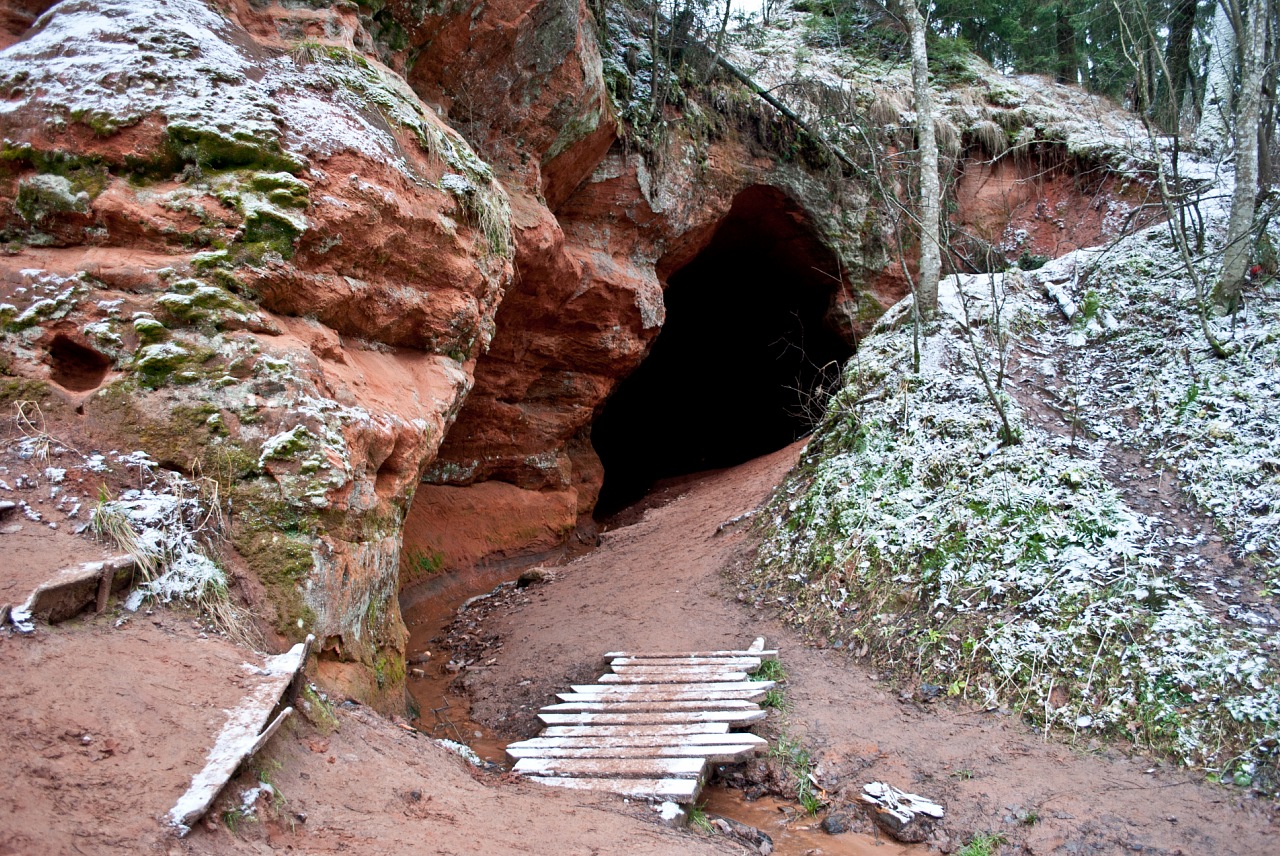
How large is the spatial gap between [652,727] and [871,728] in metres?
1.49

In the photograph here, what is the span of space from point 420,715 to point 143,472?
2698 millimetres

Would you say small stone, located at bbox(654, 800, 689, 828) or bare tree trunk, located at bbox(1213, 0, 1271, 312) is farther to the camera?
bare tree trunk, located at bbox(1213, 0, 1271, 312)

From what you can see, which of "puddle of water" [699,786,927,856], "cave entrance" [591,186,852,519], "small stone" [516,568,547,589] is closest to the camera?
"puddle of water" [699,786,927,856]

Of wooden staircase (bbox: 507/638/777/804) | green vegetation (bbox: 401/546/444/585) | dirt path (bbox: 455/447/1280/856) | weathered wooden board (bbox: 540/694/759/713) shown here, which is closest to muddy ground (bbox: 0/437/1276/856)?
dirt path (bbox: 455/447/1280/856)

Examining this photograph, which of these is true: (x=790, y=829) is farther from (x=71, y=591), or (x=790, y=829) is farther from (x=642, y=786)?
(x=71, y=591)

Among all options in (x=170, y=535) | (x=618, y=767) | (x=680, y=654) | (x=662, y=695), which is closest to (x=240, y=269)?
(x=170, y=535)

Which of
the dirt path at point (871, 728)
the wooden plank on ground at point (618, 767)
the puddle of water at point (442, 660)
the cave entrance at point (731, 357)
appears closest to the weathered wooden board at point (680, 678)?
the dirt path at point (871, 728)

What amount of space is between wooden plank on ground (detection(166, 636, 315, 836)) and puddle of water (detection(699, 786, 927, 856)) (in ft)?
7.90

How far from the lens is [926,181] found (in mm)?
8906

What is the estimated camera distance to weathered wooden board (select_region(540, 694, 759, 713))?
16.8 feet

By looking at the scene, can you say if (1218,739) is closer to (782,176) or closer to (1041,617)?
(1041,617)

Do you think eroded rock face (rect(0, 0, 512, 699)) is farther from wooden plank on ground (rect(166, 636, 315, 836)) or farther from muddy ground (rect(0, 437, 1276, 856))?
muddy ground (rect(0, 437, 1276, 856))

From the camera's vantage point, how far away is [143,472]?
4.05 meters

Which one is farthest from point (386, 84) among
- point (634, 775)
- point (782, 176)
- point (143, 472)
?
point (782, 176)
